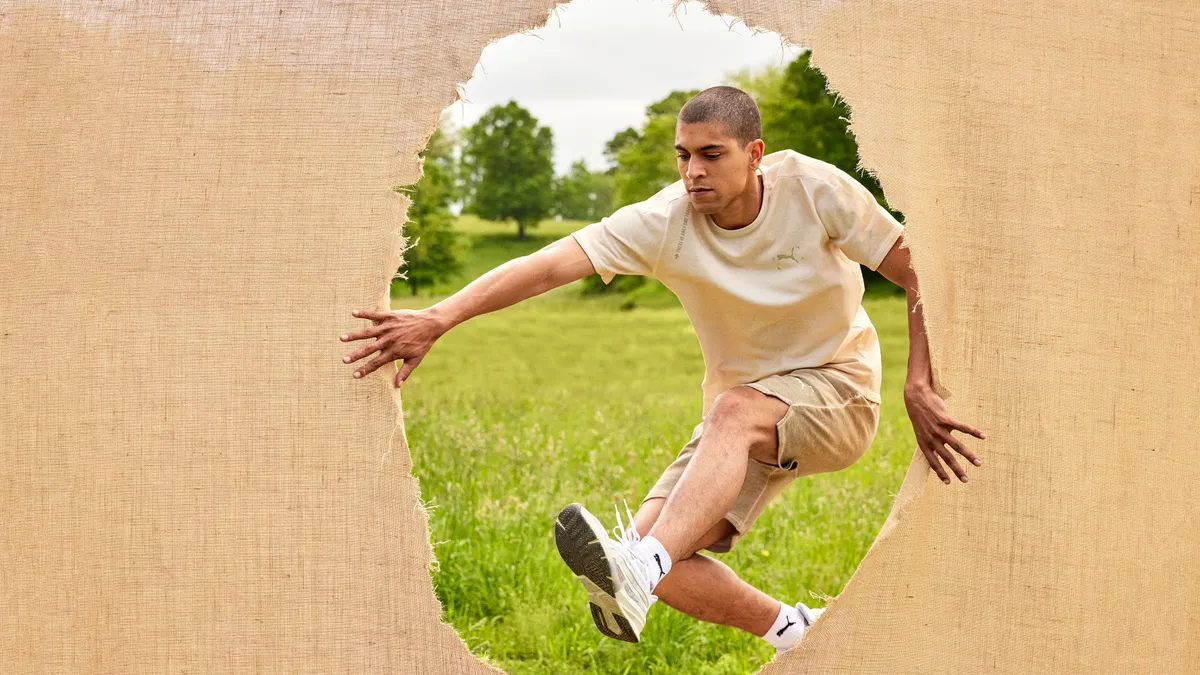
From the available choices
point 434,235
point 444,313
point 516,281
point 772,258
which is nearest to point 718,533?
point 772,258

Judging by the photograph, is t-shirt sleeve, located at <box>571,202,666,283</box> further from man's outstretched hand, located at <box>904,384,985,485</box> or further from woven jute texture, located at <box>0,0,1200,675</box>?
man's outstretched hand, located at <box>904,384,985,485</box>

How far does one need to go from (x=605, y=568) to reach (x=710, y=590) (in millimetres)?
987

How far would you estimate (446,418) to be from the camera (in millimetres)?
8109

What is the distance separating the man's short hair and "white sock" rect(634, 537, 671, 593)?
1.30 metres

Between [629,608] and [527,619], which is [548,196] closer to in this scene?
[527,619]

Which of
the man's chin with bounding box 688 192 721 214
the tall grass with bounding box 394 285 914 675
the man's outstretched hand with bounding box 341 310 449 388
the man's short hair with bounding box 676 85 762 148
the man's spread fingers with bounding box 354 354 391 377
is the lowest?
the tall grass with bounding box 394 285 914 675

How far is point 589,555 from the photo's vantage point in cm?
311

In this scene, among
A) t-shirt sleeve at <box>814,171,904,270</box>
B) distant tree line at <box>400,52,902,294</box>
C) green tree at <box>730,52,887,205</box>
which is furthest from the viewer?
distant tree line at <box>400,52,902,294</box>

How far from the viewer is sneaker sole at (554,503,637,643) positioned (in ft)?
10.2

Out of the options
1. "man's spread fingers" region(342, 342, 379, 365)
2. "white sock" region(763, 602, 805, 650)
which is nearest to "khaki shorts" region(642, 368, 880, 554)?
"white sock" region(763, 602, 805, 650)

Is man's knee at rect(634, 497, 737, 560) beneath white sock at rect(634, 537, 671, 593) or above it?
beneath

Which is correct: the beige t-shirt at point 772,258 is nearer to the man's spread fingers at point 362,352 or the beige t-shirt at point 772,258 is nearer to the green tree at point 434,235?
the man's spread fingers at point 362,352

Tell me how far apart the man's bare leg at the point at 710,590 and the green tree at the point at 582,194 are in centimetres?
2190

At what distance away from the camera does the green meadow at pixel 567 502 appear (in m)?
4.92
